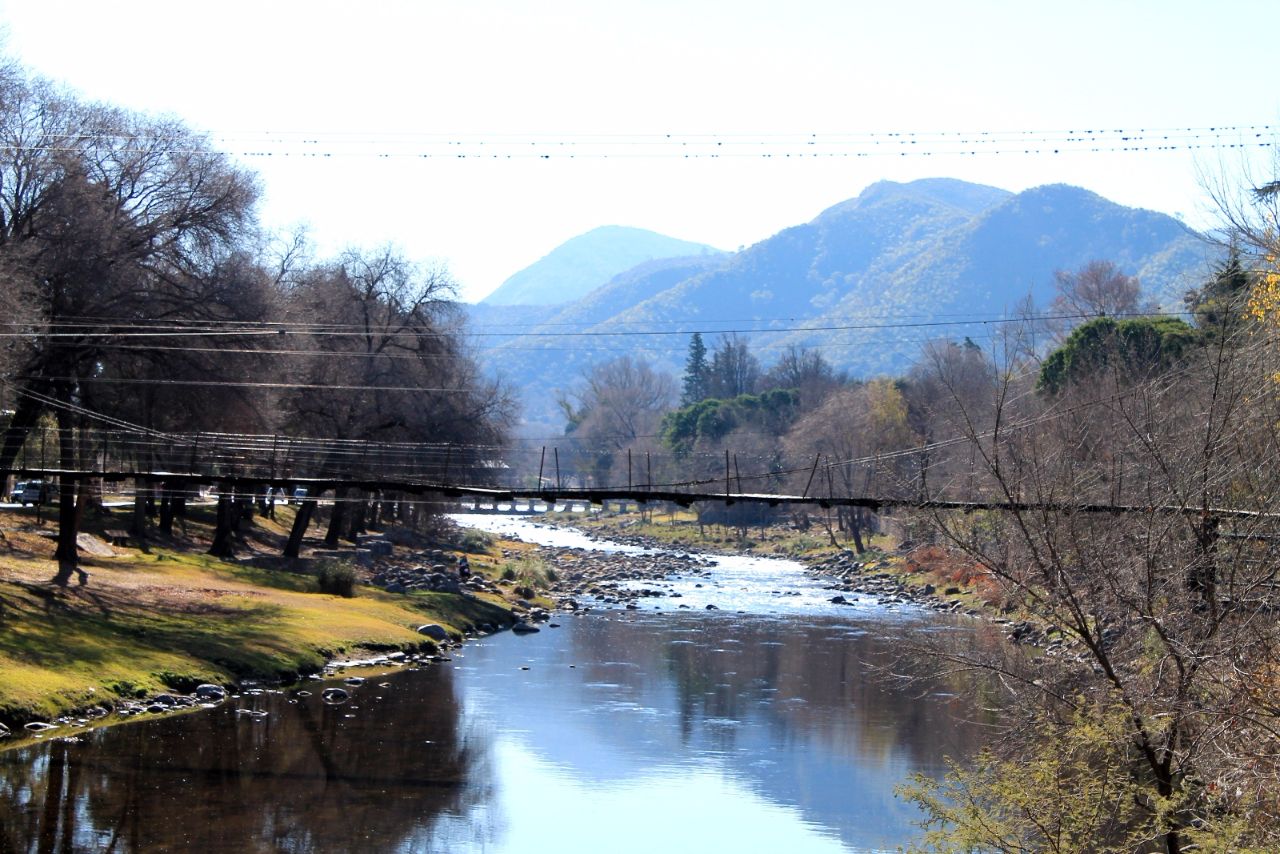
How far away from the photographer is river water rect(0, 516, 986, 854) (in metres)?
18.0

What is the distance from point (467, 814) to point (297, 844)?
2.85 m

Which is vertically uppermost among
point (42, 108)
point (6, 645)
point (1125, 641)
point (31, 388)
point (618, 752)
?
point (42, 108)

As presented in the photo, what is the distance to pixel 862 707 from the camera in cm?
2798

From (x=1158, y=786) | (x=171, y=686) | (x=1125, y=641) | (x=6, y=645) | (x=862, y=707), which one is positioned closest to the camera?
(x=1158, y=786)

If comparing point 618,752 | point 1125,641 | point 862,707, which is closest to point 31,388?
point 618,752

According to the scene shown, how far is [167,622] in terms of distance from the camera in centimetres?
2928

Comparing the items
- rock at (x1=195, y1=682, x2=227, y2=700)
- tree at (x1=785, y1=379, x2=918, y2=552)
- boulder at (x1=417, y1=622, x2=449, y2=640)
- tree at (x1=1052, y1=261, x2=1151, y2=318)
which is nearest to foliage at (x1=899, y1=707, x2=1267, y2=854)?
rock at (x1=195, y1=682, x2=227, y2=700)

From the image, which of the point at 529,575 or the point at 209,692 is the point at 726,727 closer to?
the point at 209,692

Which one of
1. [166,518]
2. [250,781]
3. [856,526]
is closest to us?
[250,781]

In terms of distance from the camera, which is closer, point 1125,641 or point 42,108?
point 1125,641

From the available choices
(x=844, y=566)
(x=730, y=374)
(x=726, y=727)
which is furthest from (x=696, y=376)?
(x=726, y=727)

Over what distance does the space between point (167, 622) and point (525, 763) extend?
34.9ft

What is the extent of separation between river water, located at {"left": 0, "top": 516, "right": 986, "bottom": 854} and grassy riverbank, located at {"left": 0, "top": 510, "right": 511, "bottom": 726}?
5.25ft

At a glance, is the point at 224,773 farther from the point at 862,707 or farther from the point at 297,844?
the point at 862,707
